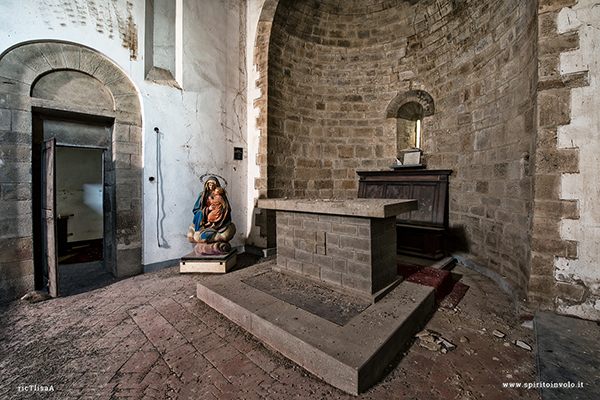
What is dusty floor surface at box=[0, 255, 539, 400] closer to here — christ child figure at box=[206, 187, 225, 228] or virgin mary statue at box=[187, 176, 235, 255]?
virgin mary statue at box=[187, 176, 235, 255]

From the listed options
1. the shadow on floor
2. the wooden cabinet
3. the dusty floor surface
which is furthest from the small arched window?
the shadow on floor

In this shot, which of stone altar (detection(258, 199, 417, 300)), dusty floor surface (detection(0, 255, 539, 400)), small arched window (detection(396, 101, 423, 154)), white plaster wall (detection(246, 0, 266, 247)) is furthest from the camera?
small arched window (detection(396, 101, 423, 154))

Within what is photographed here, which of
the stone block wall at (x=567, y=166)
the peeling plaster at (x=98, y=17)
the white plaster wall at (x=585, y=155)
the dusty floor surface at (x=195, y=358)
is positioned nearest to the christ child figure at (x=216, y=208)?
the dusty floor surface at (x=195, y=358)

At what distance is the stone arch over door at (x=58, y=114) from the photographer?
129 inches

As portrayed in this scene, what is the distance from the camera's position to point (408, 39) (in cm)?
545

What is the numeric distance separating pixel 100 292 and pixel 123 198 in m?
1.42

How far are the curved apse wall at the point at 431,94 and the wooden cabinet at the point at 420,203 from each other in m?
0.34

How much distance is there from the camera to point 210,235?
13.8 ft

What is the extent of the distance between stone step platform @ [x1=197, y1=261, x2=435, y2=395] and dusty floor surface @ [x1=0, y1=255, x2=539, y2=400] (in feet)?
0.29

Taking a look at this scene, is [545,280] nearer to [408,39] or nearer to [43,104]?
[408,39]

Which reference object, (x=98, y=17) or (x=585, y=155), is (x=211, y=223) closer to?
(x=98, y=17)

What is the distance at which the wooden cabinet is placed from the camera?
171 inches

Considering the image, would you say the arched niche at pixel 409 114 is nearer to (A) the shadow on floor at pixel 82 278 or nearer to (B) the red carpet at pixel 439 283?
(B) the red carpet at pixel 439 283

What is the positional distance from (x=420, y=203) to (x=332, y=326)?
351 cm
